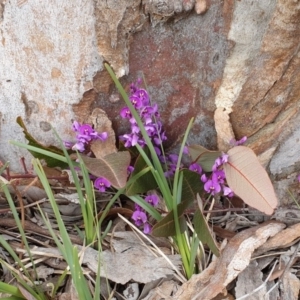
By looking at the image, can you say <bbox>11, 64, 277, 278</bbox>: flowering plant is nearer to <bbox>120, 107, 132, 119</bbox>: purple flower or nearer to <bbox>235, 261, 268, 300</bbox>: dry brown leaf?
<bbox>120, 107, 132, 119</bbox>: purple flower

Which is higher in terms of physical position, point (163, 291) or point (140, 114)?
point (140, 114)

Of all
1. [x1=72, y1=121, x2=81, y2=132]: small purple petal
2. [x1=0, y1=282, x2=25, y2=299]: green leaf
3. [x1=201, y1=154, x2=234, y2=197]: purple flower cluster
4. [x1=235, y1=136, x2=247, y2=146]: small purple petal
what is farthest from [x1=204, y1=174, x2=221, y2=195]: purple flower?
[x1=0, y1=282, x2=25, y2=299]: green leaf

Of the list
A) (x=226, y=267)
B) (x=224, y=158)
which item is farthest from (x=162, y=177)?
(x=226, y=267)

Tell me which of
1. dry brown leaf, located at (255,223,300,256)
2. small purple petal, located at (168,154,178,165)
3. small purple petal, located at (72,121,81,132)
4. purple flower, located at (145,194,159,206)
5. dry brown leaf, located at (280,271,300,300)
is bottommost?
dry brown leaf, located at (280,271,300,300)

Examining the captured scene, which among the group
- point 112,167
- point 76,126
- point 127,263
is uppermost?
point 76,126

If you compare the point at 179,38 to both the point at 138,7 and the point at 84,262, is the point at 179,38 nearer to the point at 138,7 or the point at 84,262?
the point at 138,7

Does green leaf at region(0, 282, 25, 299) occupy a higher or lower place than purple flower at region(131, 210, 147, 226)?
higher

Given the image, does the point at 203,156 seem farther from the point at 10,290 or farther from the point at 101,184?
the point at 10,290
